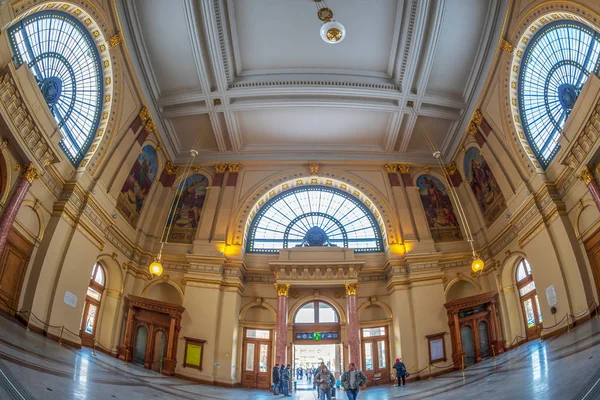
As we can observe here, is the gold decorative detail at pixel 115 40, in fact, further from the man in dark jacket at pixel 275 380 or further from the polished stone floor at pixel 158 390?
the man in dark jacket at pixel 275 380

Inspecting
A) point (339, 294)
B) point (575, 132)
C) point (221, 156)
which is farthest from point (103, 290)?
point (575, 132)

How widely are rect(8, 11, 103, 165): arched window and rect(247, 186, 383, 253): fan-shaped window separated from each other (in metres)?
7.63

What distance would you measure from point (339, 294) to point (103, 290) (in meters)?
8.49

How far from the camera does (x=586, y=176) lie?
34.3ft

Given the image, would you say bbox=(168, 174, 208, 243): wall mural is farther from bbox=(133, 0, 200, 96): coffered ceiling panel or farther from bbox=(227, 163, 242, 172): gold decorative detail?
bbox=(133, 0, 200, 96): coffered ceiling panel

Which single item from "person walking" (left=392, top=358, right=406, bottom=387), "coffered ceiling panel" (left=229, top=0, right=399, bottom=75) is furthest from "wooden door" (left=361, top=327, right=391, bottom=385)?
"coffered ceiling panel" (left=229, top=0, right=399, bottom=75)

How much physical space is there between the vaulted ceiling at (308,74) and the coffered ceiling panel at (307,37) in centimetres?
4

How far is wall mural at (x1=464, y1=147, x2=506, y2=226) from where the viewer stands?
15039 millimetres

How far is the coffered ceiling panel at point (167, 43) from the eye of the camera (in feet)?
41.6

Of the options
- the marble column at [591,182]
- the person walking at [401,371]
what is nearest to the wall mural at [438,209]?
the person walking at [401,371]

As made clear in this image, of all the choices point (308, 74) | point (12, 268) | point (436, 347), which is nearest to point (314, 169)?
point (308, 74)

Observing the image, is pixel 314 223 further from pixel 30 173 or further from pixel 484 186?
pixel 30 173

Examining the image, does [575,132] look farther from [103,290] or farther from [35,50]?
[103,290]

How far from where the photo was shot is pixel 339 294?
16438 mm
